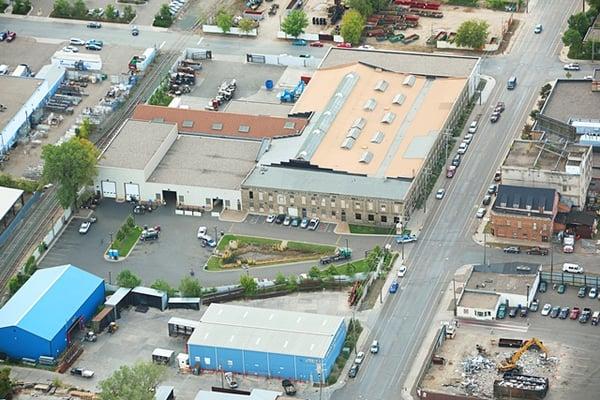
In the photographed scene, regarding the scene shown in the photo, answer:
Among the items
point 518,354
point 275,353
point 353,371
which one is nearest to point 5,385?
point 275,353

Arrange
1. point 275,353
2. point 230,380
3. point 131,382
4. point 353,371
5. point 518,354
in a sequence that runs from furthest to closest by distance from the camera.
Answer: point 230,380 → point 353,371 → point 518,354 → point 275,353 → point 131,382

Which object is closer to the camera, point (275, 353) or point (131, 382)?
point (131, 382)

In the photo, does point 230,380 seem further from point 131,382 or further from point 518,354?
point 518,354

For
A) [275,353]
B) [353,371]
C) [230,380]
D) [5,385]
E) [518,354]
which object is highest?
[518,354]

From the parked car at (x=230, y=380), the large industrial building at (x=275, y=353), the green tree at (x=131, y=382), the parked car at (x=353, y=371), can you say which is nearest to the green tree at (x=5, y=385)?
the green tree at (x=131, y=382)

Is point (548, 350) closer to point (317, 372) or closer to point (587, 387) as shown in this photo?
point (587, 387)

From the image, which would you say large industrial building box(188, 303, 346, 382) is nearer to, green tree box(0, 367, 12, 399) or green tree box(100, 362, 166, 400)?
green tree box(100, 362, 166, 400)

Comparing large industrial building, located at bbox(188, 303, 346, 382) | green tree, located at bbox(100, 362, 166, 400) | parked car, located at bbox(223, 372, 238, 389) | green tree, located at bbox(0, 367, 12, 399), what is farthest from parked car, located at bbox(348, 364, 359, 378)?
green tree, located at bbox(0, 367, 12, 399)
